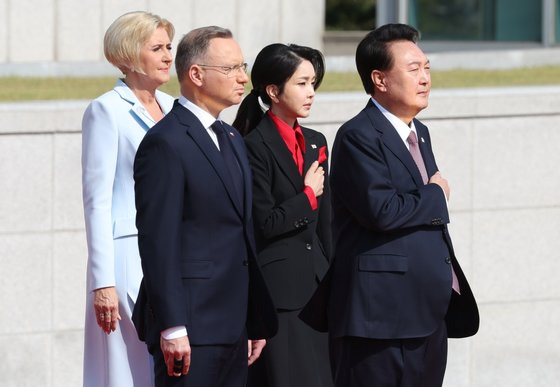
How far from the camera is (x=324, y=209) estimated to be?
617 centimetres

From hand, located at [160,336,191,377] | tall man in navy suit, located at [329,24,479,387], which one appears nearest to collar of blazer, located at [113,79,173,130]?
tall man in navy suit, located at [329,24,479,387]

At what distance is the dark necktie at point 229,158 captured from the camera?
478 cm

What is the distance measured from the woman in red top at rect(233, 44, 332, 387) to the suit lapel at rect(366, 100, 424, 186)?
0.88m

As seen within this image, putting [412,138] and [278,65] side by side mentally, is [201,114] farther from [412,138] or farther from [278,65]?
[278,65]

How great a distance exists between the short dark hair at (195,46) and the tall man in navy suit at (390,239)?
62 cm

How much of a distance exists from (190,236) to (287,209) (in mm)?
1210

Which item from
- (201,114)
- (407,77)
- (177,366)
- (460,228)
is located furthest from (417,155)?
(460,228)

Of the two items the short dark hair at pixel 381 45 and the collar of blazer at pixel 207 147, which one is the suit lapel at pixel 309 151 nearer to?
the short dark hair at pixel 381 45

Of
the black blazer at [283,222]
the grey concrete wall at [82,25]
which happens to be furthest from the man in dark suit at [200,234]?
the grey concrete wall at [82,25]

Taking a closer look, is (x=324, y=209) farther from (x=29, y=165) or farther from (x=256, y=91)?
(x=29, y=165)

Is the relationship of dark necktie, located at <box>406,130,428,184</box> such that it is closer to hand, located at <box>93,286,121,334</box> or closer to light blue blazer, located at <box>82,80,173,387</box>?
light blue blazer, located at <box>82,80,173,387</box>

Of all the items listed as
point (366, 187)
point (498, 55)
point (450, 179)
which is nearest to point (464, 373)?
point (450, 179)

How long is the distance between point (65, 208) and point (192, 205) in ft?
8.78

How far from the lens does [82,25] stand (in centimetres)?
1490
